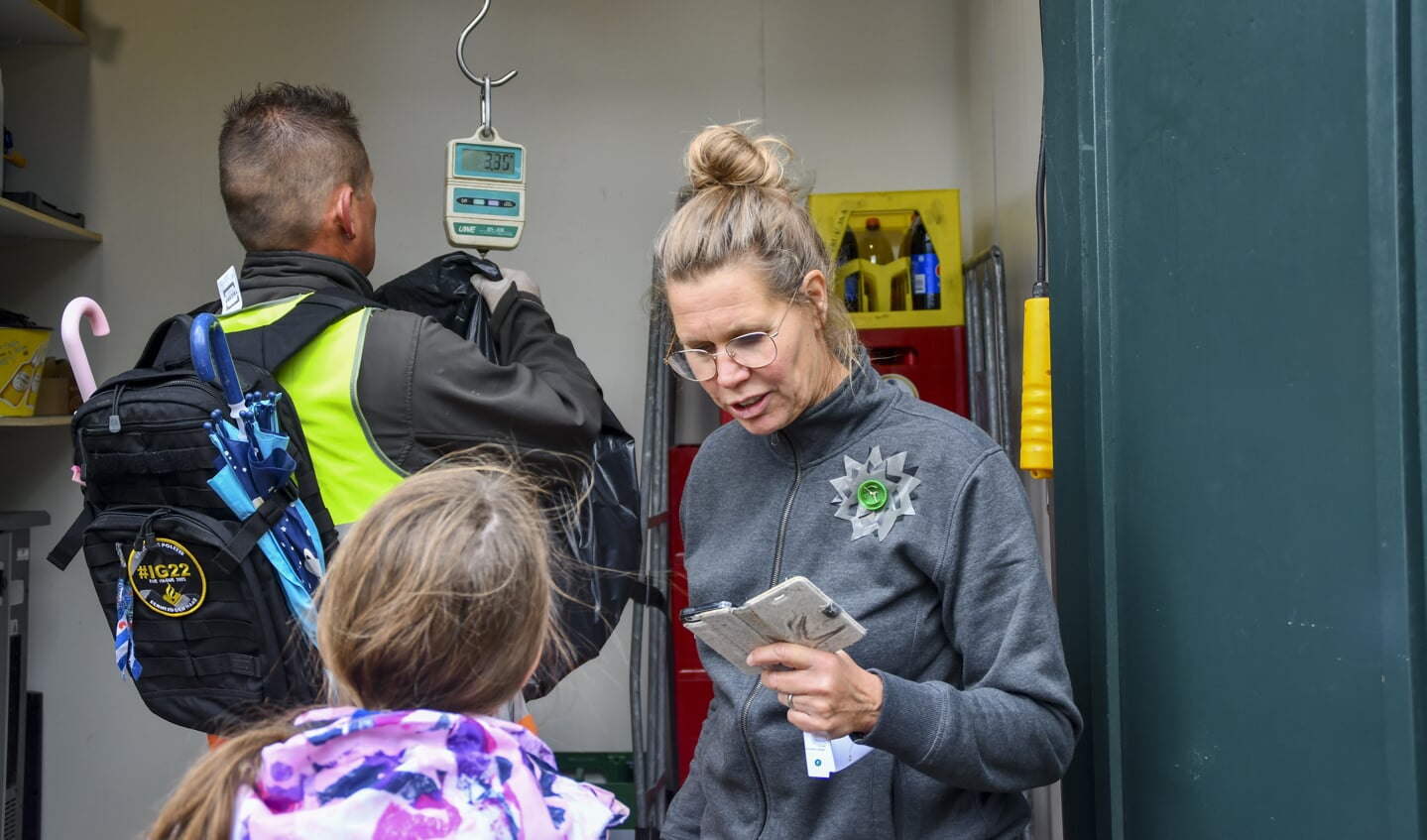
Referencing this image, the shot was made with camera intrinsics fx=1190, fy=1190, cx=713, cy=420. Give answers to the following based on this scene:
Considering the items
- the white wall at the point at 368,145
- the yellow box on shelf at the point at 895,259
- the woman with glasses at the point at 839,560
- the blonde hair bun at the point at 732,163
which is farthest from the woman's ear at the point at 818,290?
the white wall at the point at 368,145

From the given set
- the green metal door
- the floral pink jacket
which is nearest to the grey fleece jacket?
the green metal door

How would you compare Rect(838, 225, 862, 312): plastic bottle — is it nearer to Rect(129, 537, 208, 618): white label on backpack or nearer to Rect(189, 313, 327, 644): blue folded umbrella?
Rect(189, 313, 327, 644): blue folded umbrella

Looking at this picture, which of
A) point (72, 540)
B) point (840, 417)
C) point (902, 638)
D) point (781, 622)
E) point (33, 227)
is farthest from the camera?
point (33, 227)

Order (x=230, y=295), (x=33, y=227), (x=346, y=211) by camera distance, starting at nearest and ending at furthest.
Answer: (x=230, y=295) → (x=346, y=211) → (x=33, y=227)

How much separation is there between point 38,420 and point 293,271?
54.2 inches

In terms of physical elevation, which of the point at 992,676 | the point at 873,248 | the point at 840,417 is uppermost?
the point at 873,248

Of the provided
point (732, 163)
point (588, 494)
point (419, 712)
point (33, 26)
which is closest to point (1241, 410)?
point (732, 163)

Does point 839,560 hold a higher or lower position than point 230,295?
lower

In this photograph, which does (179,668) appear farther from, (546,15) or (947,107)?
(947,107)

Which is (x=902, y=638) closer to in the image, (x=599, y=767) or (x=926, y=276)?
(x=926, y=276)

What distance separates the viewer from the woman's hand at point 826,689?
3.58ft

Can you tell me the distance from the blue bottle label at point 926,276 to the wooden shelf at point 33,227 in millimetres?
2034

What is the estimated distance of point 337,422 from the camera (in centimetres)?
172

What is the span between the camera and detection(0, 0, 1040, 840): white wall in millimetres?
3164
